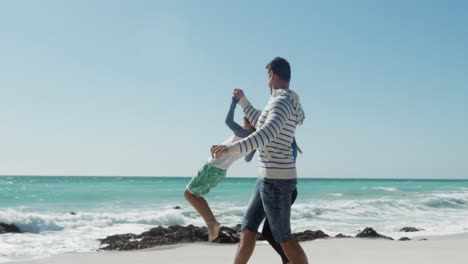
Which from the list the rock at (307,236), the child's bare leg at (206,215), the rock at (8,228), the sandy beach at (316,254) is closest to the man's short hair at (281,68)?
the child's bare leg at (206,215)

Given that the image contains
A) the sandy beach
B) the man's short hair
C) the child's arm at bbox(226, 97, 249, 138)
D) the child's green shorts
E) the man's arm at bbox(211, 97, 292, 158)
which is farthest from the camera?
the sandy beach

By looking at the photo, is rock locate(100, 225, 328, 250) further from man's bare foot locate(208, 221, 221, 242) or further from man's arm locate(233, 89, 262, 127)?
man's arm locate(233, 89, 262, 127)

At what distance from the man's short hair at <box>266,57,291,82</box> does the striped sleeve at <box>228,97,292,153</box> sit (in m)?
0.26

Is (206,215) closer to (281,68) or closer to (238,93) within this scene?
(238,93)

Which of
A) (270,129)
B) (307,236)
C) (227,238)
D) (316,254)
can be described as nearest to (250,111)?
(270,129)

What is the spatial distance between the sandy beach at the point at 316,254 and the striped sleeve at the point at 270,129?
3161 mm

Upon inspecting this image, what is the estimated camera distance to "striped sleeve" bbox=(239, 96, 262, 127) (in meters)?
4.20

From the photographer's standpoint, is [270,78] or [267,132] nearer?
[267,132]

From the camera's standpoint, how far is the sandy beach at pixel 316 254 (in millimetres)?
6488

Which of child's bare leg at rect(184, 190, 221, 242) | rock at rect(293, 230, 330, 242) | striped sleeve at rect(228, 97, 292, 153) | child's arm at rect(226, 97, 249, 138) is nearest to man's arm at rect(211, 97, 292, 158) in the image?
striped sleeve at rect(228, 97, 292, 153)

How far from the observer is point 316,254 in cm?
696

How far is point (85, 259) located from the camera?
681 centimetres

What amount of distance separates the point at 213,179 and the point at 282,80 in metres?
1.41

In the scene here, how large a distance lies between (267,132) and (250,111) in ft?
2.62
